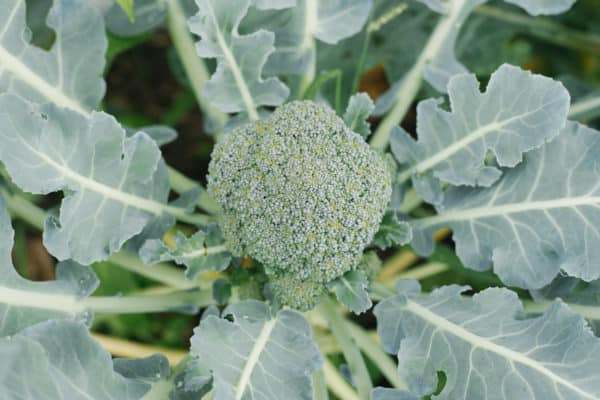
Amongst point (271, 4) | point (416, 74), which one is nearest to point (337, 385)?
point (416, 74)

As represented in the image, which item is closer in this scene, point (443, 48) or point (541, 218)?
point (541, 218)

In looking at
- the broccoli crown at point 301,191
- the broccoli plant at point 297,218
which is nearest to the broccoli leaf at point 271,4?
the broccoli plant at point 297,218

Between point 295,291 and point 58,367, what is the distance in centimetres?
37

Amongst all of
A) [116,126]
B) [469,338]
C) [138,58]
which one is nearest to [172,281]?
[116,126]

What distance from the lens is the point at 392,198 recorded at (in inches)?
47.6

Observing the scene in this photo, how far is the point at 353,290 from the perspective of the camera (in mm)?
1064

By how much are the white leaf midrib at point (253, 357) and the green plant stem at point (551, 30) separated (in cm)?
95

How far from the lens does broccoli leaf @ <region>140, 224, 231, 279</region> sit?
1.05 m

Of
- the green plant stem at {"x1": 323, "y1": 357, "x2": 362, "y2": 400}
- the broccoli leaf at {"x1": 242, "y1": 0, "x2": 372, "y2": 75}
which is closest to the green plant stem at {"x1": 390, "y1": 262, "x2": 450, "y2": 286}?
→ the green plant stem at {"x1": 323, "y1": 357, "x2": 362, "y2": 400}

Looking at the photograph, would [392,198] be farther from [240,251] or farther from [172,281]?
[172,281]

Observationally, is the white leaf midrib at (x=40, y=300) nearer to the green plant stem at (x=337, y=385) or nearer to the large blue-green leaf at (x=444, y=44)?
the green plant stem at (x=337, y=385)

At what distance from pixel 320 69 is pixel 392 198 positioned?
1.28 ft

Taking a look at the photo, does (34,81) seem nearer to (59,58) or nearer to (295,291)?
(59,58)

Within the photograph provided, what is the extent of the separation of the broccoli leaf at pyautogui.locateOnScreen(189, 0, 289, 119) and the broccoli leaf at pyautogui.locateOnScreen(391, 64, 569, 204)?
0.25 m
